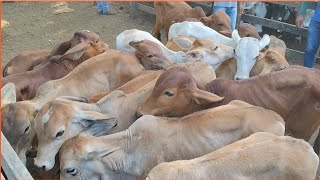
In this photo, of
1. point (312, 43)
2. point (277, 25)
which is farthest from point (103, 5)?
point (312, 43)

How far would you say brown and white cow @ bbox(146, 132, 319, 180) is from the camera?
10.4 ft

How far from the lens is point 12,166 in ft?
9.61

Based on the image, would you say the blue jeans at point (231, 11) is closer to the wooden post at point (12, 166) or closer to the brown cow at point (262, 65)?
the brown cow at point (262, 65)

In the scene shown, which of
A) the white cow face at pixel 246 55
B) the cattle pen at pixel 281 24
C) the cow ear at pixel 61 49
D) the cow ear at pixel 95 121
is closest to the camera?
the cow ear at pixel 95 121

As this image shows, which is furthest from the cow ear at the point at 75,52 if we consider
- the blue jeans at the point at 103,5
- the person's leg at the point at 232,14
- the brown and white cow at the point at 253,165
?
the blue jeans at the point at 103,5

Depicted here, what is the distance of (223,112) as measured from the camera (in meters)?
3.74

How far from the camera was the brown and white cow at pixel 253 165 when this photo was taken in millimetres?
3172

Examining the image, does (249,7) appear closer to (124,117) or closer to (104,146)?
(124,117)

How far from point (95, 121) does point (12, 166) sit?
40.9 inches

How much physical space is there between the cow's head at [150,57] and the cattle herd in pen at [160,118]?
1 cm

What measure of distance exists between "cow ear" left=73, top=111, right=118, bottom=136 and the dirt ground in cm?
550

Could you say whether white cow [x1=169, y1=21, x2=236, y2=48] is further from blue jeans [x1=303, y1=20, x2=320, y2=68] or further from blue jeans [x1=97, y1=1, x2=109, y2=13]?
blue jeans [x1=97, y1=1, x2=109, y2=13]

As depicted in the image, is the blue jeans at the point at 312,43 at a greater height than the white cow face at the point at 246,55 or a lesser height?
lesser

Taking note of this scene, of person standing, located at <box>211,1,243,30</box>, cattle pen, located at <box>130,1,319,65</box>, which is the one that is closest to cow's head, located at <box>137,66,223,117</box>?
person standing, located at <box>211,1,243,30</box>
